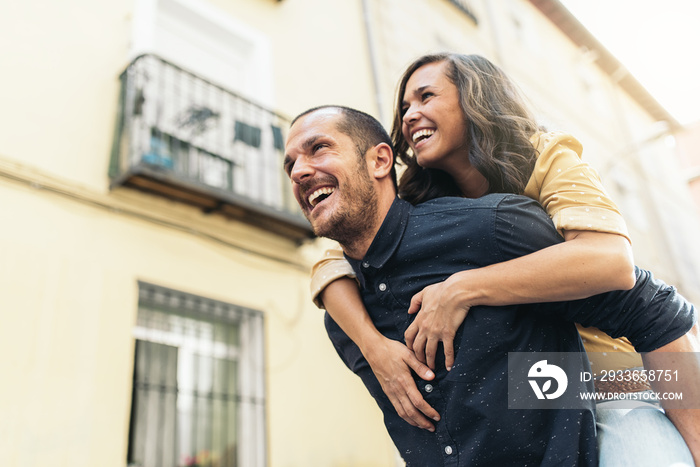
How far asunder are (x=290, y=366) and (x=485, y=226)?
17.4ft

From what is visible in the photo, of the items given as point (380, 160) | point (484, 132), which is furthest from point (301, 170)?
point (484, 132)

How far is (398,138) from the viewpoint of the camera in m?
2.67

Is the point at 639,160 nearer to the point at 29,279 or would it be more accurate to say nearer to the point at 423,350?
the point at 29,279

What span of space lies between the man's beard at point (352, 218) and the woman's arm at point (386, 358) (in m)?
0.19

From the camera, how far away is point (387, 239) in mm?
2027

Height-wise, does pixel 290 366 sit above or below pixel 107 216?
below

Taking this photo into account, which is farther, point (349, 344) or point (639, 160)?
point (639, 160)

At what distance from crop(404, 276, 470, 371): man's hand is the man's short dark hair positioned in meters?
0.63

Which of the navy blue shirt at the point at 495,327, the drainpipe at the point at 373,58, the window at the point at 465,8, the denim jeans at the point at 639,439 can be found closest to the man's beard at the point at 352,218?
the navy blue shirt at the point at 495,327

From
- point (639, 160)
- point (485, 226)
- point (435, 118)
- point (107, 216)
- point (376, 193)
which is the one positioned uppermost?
point (639, 160)

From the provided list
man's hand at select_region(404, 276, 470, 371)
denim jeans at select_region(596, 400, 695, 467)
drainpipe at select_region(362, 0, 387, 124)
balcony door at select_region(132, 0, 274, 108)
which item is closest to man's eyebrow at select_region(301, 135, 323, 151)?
man's hand at select_region(404, 276, 470, 371)

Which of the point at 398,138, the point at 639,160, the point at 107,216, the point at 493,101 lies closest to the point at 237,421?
the point at 107,216

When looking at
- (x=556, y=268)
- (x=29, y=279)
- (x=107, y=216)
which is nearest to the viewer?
(x=556, y=268)

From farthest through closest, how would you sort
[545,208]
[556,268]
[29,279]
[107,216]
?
[107,216], [29,279], [545,208], [556,268]
